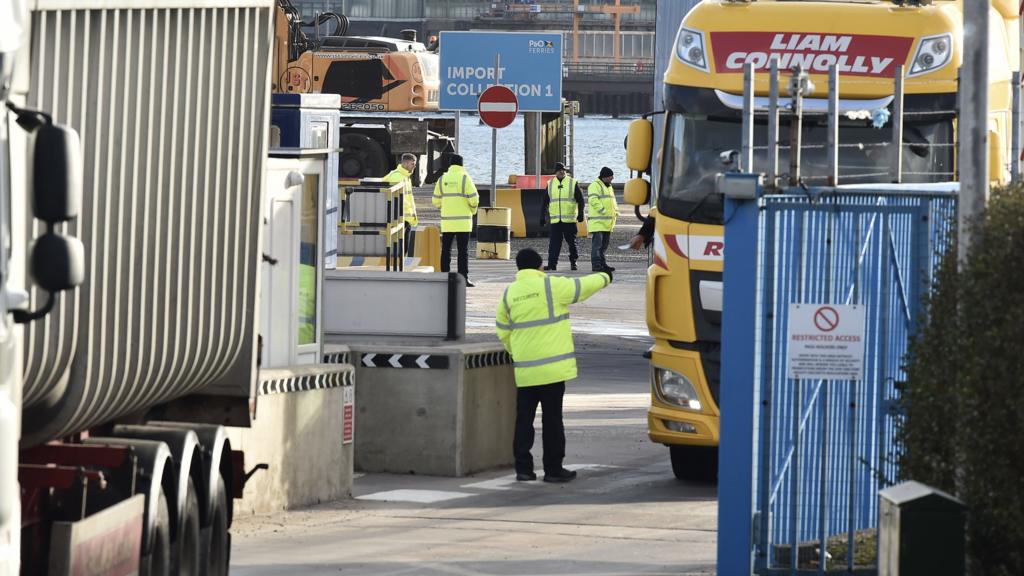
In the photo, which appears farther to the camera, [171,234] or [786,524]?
[786,524]

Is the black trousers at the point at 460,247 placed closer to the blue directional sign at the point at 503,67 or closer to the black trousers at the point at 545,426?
the blue directional sign at the point at 503,67

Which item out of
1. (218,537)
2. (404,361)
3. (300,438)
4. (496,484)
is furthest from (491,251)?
(218,537)

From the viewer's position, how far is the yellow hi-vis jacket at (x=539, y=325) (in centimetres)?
1437

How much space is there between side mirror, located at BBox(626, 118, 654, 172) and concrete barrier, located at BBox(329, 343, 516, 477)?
1.73 meters

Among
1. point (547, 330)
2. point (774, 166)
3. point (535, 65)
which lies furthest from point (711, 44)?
point (535, 65)

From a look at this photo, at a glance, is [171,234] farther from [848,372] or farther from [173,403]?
[848,372]

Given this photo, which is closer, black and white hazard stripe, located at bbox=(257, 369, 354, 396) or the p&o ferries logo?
black and white hazard stripe, located at bbox=(257, 369, 354, 396)

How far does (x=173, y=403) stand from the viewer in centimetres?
1046

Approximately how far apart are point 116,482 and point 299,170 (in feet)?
17.6

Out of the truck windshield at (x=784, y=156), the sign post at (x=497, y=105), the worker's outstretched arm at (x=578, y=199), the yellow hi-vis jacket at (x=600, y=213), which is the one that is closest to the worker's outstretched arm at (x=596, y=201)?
the yellow hi-vis jacket at (x=600, y=213)

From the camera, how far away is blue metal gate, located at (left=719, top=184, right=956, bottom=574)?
9.76 m

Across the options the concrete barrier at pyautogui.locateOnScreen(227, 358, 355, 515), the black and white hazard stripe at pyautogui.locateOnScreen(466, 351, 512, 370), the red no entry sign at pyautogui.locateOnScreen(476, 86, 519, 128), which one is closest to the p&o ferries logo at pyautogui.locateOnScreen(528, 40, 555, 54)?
the red no entry sign at pyautogui.locateOnScreen(476, 86, 519, 128)

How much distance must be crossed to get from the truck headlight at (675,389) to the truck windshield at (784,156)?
109cm

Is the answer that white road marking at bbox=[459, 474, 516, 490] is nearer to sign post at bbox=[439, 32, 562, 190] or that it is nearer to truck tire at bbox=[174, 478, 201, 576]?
truck tire at bbox=[174, 478, 201, 576]
